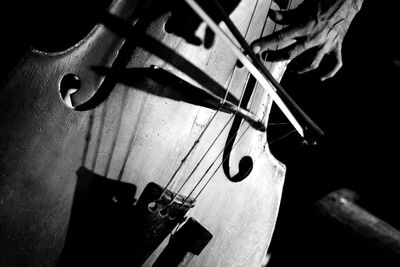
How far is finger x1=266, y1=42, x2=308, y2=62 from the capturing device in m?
0.89

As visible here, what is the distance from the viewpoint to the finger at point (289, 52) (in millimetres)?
893

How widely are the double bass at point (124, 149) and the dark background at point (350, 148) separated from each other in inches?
41.1

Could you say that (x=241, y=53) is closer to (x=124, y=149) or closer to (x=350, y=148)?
(x=124, y=149)

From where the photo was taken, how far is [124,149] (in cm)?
70

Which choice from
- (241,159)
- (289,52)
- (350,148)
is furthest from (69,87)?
(350,148)

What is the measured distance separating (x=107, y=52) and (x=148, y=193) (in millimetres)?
388

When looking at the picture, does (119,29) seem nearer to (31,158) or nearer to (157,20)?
(157,20)

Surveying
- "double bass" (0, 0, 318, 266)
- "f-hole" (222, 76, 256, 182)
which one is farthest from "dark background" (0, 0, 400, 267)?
"double bass" (0, 0, 318, 266)

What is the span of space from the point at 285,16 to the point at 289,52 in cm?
17

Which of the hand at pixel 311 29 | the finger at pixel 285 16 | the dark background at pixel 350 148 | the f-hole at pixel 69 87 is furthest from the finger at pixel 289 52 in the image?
the dark background at pixel 350 148

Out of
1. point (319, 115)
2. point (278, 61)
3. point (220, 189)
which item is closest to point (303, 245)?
point (319, 115)

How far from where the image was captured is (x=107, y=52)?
0.69m

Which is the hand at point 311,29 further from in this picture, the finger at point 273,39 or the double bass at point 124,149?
the double bass at point 124,149

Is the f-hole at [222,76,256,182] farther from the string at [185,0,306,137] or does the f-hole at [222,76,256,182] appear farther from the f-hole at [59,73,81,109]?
the f-hole at [59,73,81,109]
